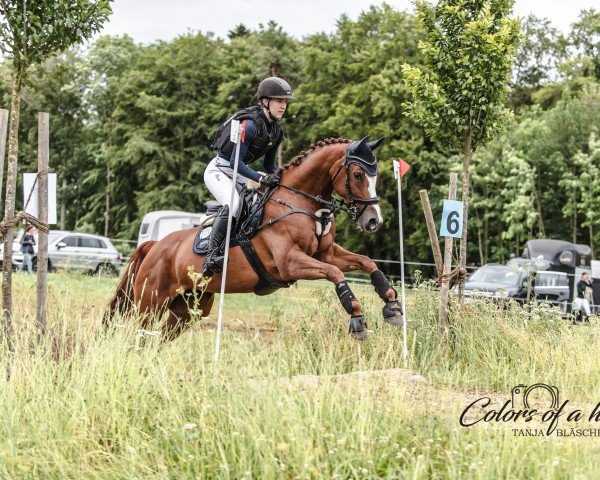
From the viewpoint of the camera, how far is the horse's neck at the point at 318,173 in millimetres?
8844

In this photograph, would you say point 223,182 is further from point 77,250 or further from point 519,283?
point 77,250

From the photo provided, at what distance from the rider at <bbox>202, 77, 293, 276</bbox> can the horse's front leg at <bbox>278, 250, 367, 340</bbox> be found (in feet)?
2.95

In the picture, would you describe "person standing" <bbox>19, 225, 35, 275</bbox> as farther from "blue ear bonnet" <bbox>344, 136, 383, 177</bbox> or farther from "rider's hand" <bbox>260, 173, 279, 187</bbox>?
"blue ear bonnet" <bbox>344, 136, 383, 177</bbox>

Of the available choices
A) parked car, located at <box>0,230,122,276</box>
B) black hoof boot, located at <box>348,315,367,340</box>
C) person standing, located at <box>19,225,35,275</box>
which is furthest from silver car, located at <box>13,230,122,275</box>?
black hoof boot, located at <box>348,315,367,340</box>

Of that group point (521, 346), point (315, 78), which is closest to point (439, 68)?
point (521, 346)

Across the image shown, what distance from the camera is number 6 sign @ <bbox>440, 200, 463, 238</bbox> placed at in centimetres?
987

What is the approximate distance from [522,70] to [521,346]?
40.6 m

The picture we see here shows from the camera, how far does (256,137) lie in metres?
8.95

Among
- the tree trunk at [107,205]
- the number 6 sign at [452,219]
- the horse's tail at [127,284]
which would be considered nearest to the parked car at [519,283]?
the number 6 sign at [452,219]

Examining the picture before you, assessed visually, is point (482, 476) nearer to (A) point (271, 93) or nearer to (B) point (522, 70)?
(A) point (271, 93)

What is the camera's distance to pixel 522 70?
155 feet

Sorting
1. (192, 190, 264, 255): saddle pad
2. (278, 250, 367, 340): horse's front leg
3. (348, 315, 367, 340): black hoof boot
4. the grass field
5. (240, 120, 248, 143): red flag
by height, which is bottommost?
the grass field

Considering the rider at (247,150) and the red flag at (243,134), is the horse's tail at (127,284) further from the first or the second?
the red flag at (243,134)

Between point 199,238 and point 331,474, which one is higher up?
point 199,238
